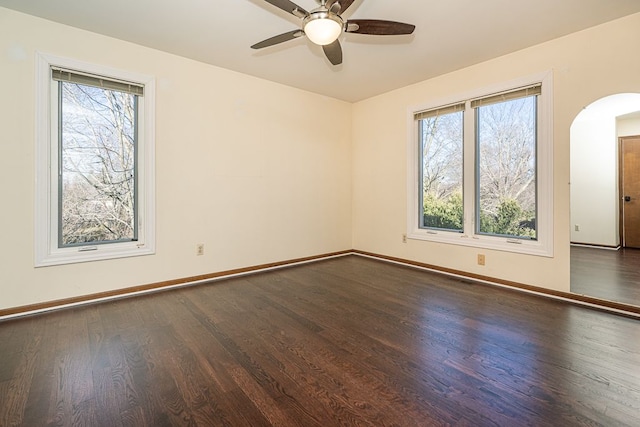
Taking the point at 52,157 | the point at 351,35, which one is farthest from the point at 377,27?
the point at 52,157

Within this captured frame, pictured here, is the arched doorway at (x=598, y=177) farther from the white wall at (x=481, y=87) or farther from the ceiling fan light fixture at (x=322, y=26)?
the ceiling fan light fixture at (x=322, y=26)

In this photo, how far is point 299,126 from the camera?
14.6 feet

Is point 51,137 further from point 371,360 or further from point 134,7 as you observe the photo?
point 371,360

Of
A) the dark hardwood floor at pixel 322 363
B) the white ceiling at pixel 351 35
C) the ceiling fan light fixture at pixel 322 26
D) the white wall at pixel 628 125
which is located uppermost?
the white ceiling at pixel 351 35

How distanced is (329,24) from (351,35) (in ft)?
3.45

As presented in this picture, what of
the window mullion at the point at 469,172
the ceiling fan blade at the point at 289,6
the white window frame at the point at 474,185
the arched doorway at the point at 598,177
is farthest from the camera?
the arched doorway at the point at 598,177

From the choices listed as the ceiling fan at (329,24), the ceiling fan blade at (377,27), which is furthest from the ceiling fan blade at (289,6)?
the ceiling fan blade at (377,27)

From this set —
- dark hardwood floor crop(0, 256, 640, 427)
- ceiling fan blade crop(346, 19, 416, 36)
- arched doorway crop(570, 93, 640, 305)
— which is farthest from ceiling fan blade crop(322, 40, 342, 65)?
arched doorway crop(570, 93, 640, 305)

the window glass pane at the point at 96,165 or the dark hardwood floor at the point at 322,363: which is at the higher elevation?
the window glass pane at the point at 96,165

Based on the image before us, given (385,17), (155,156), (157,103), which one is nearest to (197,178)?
(155,156)

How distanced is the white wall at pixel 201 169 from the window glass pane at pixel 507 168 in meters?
2.16

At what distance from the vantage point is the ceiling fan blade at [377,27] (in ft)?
6.94

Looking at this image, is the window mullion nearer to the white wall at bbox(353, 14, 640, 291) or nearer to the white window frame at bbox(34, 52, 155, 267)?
→ the white wall at bbox(353, 14, 640, 291)

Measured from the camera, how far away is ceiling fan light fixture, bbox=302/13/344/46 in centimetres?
197
